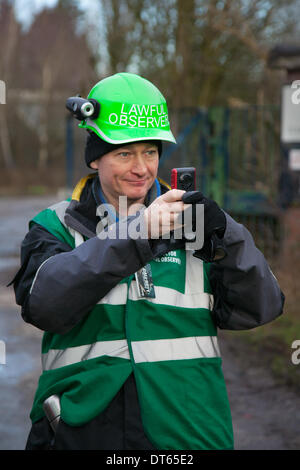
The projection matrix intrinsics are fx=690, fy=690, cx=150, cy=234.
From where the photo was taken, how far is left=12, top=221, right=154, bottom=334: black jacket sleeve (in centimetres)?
197

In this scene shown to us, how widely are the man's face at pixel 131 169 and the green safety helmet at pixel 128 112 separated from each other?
0.06m

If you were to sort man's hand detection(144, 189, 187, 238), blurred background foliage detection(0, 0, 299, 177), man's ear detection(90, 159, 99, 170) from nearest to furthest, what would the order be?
man's hand detection(144, 189, 187, 238) → man's ear detection(90, 159, 99, 170) → blurred background foliage detection(0, 0, 299, 177)

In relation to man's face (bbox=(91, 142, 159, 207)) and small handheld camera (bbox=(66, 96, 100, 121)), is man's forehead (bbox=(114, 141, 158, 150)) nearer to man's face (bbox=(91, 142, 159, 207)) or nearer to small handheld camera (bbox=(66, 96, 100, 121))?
man's face (bbox=(91, 142, 159, 207))

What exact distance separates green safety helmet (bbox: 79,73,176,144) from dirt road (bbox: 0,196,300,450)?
8.00ft

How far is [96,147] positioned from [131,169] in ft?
0.50

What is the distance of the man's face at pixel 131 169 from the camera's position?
7.36 ft

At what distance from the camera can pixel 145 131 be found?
2.19m

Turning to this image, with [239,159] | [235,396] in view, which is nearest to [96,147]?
[235,396]

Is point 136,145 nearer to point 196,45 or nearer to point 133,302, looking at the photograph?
point 133,302

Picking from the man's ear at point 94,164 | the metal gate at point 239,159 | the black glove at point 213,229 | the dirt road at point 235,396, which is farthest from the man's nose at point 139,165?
the metal gate at point 239,159

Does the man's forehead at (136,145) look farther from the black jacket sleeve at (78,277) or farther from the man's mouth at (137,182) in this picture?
the black jacket sleeve at (78,277)

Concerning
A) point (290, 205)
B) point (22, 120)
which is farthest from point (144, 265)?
point (22, 120)

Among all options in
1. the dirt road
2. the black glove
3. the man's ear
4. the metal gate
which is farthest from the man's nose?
the metal gate

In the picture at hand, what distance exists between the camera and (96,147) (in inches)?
90.6
